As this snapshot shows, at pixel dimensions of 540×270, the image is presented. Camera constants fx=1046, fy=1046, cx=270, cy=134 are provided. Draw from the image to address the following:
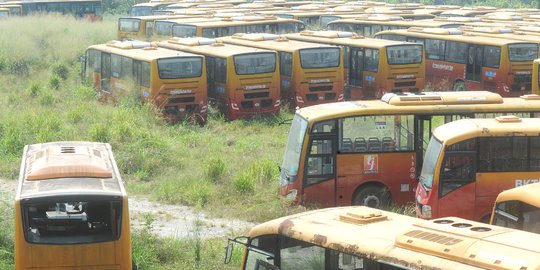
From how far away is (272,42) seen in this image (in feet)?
97.1

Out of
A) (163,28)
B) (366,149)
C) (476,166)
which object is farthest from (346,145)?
(163,28)

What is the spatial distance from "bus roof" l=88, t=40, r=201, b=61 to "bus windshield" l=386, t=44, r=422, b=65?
545 cm

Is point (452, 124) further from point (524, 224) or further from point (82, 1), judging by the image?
point (82, 1)

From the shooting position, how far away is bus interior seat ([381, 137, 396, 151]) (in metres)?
16.8

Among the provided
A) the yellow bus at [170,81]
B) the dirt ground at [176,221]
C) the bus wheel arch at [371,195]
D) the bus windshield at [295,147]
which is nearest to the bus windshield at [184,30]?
the yellow bus at [170,81]

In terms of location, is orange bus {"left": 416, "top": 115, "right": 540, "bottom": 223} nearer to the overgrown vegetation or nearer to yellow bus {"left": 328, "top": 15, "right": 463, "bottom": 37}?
the overgrown vegetation

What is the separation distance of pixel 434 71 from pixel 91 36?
15776 millimetres

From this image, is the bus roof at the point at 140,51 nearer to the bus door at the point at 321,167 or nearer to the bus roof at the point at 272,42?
the bus roof at the point at 272,42

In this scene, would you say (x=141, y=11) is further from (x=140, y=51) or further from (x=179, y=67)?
(x=179, y=67)

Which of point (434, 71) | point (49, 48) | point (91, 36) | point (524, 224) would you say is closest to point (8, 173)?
point (524, 224)

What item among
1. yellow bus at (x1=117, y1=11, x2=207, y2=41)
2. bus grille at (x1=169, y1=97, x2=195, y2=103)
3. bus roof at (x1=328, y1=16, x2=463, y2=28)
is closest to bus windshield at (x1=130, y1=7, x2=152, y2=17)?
yellow bus at (x1=117, y1=11, x2=207, y2=41)

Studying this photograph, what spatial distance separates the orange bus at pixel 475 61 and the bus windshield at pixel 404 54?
1.77 meters

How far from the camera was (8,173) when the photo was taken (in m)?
20.6

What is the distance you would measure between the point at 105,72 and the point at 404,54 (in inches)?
323
